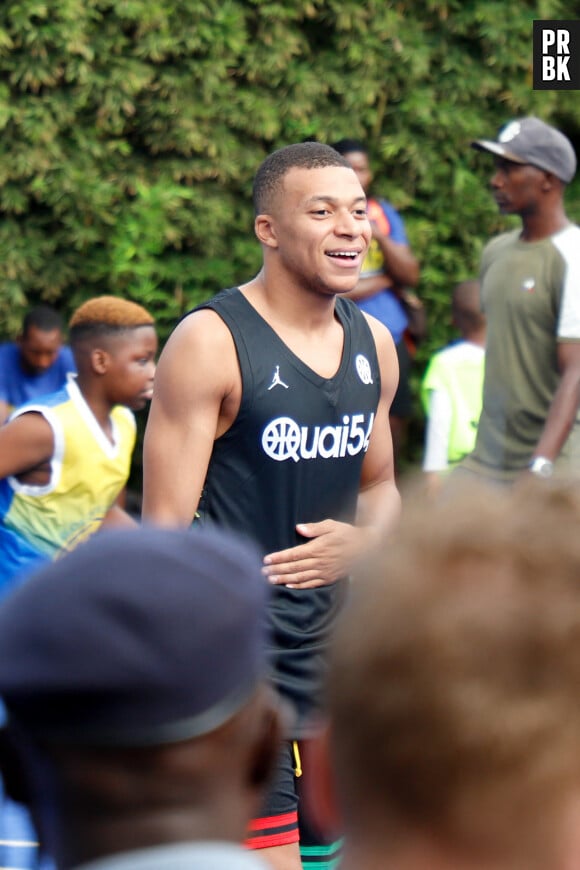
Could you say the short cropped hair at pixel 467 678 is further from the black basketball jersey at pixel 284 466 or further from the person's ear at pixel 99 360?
the person's ear at pixel 99 360

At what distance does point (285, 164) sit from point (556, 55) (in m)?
5.08

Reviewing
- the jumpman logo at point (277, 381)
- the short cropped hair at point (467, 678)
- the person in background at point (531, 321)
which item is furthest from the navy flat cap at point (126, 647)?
the person in background at point (531, 321)

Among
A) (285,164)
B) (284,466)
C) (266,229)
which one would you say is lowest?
(284,466)

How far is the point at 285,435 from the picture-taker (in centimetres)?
404

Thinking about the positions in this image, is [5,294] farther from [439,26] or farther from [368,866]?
[368,866]

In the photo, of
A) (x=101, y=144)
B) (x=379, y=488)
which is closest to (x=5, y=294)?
(x=101, y=144)

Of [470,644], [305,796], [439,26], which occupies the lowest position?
[305,796]

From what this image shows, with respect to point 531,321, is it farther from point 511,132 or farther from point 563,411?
point 511,132

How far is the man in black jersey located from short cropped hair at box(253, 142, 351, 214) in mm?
77

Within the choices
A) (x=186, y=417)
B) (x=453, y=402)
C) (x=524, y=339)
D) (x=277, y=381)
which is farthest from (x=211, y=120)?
(x=186, y=417)

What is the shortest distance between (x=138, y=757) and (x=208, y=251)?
24.3 ft

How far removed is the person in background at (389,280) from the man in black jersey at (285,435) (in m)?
2.69

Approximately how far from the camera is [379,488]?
14.8ft

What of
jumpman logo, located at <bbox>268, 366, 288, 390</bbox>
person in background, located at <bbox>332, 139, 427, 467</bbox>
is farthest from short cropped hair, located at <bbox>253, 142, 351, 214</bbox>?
person in background, located at <bbox>332, 139, 427, 467</bbox>
